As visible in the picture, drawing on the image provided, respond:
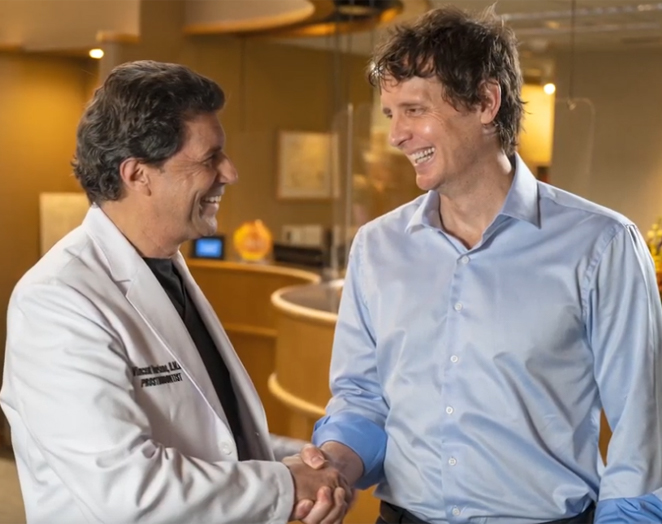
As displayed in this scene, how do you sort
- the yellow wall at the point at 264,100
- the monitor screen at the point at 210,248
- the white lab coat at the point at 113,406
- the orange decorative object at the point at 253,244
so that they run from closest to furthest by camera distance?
1. the white lab coat at the point at 113,406
2. the orange decorative object at the point at 253,244
3. the monitor screen at the point at 210,248
4. the yellow wall at the point at 264,100

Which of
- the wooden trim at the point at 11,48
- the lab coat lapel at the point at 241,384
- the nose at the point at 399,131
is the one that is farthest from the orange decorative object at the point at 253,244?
the nose at the point at 399,131

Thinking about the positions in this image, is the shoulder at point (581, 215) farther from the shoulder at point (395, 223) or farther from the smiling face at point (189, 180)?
the smiling face at point (189, 180)

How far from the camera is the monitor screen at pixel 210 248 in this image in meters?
7.90

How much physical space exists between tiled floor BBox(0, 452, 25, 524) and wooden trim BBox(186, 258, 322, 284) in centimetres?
220

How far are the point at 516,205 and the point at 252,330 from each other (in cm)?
531

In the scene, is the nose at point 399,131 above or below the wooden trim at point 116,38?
below

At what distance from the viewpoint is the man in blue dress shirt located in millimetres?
1737

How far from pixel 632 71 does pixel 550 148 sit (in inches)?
16.5

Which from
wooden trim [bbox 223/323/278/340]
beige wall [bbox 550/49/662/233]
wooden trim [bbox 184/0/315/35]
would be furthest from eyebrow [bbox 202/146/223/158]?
wooden trim [bbox 184/0/315/35]

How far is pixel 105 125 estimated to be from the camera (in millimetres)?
1832

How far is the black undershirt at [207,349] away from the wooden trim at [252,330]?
188 inches

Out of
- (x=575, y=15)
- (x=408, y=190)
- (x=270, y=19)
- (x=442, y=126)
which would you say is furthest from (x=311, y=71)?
(x=442, y=126)

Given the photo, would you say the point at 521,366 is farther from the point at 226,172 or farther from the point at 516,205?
the point at 226,172

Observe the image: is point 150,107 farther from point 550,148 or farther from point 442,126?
point 550,148
